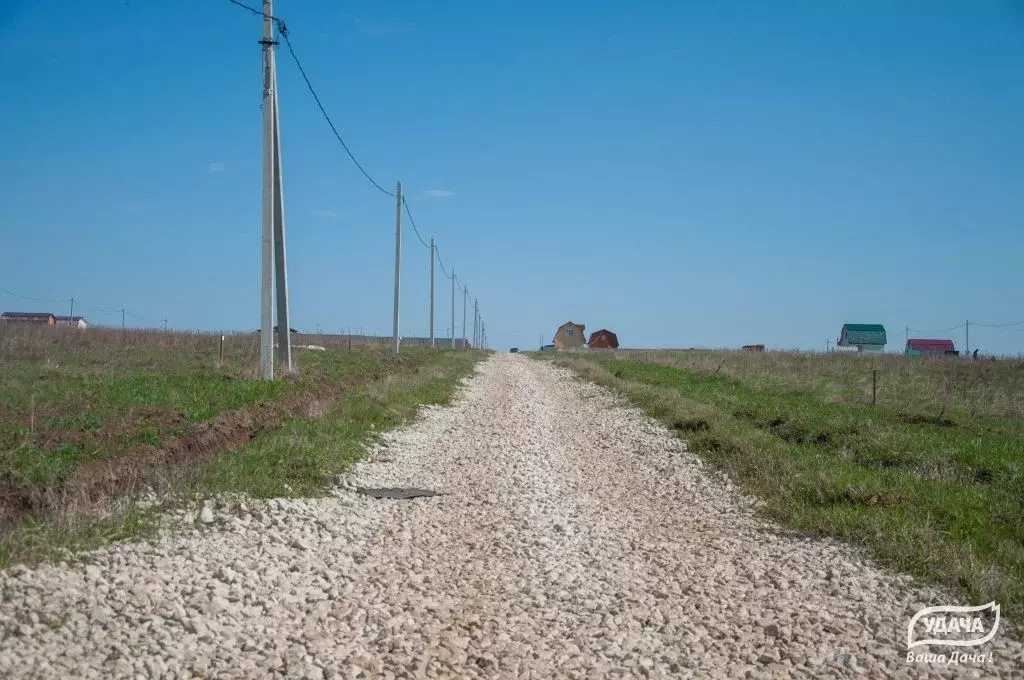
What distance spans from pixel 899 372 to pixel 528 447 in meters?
29.9

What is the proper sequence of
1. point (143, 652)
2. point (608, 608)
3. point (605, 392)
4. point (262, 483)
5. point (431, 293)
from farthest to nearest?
1. point (431, 293)
2. point (605, 392)
3. point (262, 483)
4. point (608, 608)
5. point (143, 652)

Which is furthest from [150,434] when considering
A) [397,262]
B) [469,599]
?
[397,262]

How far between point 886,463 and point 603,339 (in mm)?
113462

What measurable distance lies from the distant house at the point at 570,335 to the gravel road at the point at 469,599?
116059 millimetres

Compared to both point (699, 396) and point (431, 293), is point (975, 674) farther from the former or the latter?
point (431, 293)

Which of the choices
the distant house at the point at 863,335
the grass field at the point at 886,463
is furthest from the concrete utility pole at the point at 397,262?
the distant house at the point at 863,335

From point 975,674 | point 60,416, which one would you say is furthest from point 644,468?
point 60,416

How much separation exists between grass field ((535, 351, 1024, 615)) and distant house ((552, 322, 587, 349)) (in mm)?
98741

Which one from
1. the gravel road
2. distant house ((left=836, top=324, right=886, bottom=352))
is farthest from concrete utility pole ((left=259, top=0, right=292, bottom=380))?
distant house ((left=836, top=324, right=886, bottom=352))

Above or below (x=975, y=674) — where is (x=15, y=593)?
above

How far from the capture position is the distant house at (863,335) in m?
101

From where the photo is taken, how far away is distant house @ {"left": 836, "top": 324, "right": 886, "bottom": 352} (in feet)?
331

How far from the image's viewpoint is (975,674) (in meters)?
Result: 5.06

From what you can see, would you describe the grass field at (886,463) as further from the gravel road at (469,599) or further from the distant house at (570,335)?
the distant house at (570,335)
